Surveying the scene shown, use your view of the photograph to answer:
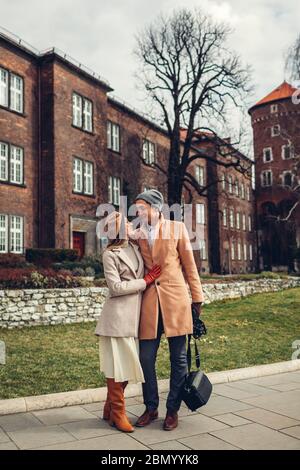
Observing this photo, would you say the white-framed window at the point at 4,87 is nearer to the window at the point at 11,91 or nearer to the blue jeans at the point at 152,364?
the window at the point at 11,91

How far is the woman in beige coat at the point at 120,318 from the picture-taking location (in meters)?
4.43

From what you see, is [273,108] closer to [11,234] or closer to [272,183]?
[272,183]

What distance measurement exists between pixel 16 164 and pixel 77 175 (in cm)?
364

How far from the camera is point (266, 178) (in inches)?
2219

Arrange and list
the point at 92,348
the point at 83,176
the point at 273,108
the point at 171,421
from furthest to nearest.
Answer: the point at 273,108
the point at 83,176
the point at 92,348
the point at 171,421

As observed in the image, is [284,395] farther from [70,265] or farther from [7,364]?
[70,265]

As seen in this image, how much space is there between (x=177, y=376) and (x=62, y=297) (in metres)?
9.30

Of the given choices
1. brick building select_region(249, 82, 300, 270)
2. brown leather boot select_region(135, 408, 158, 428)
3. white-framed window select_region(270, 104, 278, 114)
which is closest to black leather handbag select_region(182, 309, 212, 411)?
brown leather boot select_region(135, 408, 158, 428)

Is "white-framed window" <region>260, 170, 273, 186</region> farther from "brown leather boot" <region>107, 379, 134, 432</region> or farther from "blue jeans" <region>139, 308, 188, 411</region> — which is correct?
"brown leather boot" <region>107, 379, 134, 432</region>

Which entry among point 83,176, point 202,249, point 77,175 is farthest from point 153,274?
point 202,249

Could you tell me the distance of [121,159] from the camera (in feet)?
95.8

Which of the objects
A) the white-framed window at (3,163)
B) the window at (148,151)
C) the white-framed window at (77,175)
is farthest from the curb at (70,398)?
the window at (148,151)

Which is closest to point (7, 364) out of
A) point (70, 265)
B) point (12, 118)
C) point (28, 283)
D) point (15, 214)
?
point (28, 283)

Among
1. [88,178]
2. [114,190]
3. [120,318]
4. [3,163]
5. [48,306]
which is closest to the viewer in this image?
[120,318]
